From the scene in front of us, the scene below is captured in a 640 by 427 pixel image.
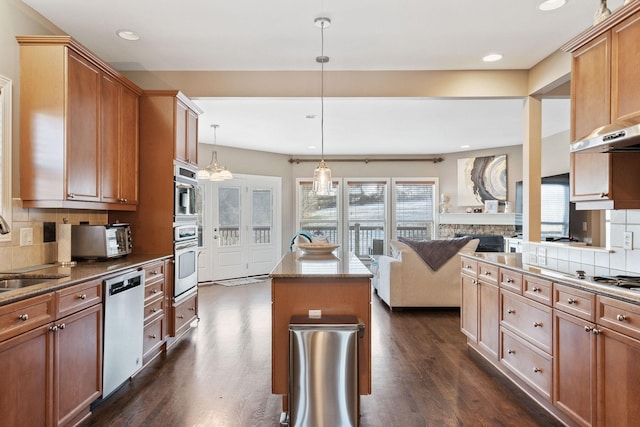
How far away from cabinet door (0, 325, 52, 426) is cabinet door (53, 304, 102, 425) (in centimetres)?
7

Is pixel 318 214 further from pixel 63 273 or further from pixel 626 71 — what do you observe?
pixel 626 71

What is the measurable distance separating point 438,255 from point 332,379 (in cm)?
304

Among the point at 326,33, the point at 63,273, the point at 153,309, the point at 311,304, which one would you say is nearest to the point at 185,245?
the point at 153,309

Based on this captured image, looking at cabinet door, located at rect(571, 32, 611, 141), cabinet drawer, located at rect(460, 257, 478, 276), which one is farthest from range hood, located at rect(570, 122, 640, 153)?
cabinet drawer, located at rect(460, 257, 478, 276)

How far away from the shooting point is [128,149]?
3436 mm

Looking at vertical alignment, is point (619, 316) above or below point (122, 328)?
above

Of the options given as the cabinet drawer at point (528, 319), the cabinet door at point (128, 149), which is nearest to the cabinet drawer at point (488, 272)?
the cabinet drawer at point (528, 319)

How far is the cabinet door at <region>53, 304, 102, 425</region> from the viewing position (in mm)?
2072

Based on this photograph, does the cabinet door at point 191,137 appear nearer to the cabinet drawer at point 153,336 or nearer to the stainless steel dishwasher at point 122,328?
the stainless steel dishwasher at point 122,328

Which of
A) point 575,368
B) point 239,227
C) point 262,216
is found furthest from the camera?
point 262,216

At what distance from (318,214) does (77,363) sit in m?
6.73

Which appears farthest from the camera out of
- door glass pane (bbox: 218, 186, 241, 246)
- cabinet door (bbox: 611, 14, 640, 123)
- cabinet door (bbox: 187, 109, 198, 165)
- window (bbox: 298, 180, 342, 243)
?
window (bbox: 298, 180, 342, 243)

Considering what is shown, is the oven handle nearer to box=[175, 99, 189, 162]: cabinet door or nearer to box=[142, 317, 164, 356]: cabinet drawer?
box=[142, 317, 164, 356]: cabinet drawer

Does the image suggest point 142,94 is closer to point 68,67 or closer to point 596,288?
point 68,67
